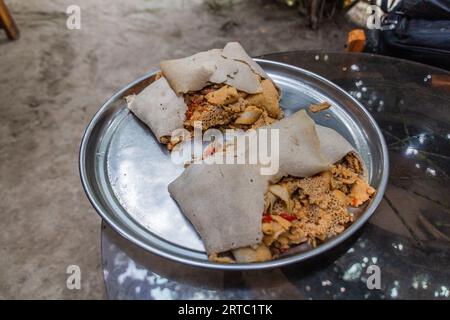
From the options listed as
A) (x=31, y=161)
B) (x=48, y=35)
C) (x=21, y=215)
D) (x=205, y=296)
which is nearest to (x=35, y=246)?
(x=21, y=215)

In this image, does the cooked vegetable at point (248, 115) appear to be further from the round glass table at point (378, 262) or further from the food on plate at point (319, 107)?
the round glass table at point (378, 262)

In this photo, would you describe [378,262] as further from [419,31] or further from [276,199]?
[419,31]

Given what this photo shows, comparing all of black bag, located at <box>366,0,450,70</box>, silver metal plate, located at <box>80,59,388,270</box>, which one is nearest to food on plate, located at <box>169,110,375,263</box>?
silver metal plate, located at <box>80,59,388,270</box>

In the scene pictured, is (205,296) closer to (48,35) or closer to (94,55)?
(94,55)

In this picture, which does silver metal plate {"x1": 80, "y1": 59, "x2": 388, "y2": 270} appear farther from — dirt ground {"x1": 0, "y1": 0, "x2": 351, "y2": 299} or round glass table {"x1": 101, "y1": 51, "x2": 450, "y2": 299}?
dirt ground {"x1": 0, "y1": 0, "x2": 351, "y2": 299}

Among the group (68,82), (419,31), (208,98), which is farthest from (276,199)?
(68,82)
